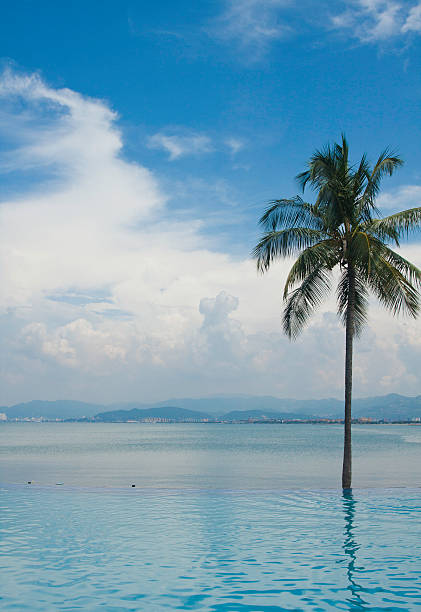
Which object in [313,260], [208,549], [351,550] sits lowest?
[208,549]

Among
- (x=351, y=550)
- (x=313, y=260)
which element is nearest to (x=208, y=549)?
(x=351, y=550)

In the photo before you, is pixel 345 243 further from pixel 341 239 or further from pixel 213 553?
pixel 213 553

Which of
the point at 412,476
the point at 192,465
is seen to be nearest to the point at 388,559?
the point at 412,476

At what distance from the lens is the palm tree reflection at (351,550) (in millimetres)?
8859

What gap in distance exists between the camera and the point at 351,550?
1195 cm

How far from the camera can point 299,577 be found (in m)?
10.0

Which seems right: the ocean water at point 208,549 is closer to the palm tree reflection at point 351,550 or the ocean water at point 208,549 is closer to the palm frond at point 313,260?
the palm tree reflection at point 351,550

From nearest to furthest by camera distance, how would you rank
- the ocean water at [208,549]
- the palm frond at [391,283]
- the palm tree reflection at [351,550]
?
the palm tree reflection at [351,550] < the ocean water at [208,549] < the palm frond at [391,283]

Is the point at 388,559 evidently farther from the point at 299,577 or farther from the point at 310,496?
the point at 310,496

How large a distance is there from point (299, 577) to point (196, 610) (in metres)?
2.35

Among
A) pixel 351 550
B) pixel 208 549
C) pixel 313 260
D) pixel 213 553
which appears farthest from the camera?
pixel 313 260

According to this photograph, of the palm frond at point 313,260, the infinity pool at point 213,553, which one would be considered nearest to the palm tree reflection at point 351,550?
the infinity pool at point 213,553

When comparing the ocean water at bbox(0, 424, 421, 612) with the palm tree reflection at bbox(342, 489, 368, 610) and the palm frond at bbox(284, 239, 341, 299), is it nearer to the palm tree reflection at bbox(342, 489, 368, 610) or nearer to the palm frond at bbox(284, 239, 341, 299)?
the palm tree reflection at bbox(342, 489, 368, 610)

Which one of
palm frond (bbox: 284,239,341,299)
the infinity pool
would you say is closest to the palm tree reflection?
the infinity pool
